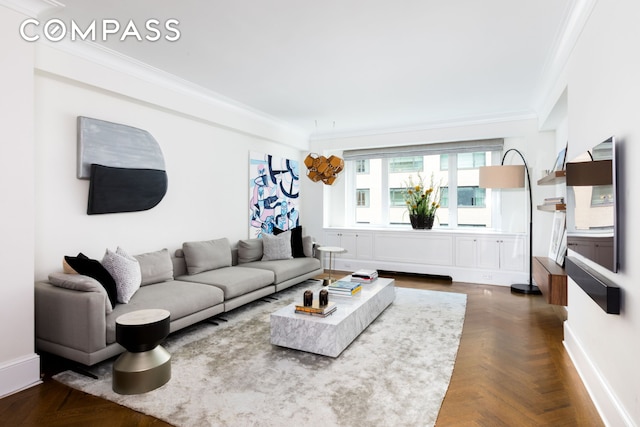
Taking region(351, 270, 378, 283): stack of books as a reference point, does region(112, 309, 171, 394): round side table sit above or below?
below

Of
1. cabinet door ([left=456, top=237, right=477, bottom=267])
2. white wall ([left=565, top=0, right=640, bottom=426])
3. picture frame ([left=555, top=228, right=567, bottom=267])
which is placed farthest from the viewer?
cabinet door ([left=456, top=237, right=477, bottom=267])

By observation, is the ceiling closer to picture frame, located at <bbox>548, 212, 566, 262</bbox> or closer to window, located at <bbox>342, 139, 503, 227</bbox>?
window, located at <bbox>342, 139, 503, 227</bbox>

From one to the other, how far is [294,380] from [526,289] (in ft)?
13.1

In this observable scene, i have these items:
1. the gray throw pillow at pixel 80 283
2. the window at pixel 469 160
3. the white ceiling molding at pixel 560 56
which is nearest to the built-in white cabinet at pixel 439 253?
the window at pixel 469 160

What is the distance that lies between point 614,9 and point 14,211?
158 inches

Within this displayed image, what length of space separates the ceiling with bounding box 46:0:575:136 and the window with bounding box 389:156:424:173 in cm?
156

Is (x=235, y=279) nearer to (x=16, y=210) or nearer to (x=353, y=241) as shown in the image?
(x=16, y=210)

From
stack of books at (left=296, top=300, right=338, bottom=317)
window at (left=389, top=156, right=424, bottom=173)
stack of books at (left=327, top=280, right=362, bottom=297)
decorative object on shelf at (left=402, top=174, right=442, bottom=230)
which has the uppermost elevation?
window at (left=389, top=156, right=424, bottom=173)

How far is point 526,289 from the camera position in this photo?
17.0ft

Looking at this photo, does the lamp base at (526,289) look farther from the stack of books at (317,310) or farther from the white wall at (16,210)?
the white wall at (16,210)

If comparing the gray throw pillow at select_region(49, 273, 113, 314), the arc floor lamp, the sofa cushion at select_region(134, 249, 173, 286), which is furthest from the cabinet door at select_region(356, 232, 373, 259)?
the gray throw pillow at select_region(49, 273, 113, 314)

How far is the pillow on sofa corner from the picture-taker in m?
3.09

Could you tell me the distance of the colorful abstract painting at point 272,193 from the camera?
5.86 metres

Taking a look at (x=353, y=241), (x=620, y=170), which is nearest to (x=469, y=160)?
(x=353, y=241)
